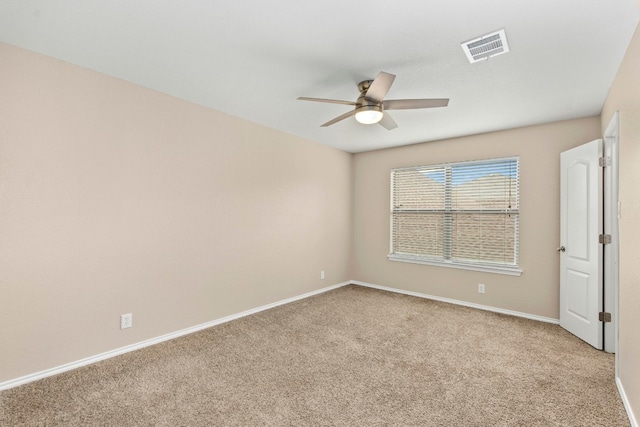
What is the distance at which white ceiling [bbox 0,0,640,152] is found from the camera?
172cm

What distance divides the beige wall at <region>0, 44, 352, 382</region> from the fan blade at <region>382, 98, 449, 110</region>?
2001mm

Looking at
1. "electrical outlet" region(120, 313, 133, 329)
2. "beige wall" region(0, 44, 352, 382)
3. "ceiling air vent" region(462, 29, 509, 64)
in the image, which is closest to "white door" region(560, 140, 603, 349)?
"ceiling air vent" region(462, 29, 509, 64)

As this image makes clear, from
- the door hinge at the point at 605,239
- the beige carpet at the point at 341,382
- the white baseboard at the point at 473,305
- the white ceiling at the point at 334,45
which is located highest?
the white ceiling at the point at 334,45

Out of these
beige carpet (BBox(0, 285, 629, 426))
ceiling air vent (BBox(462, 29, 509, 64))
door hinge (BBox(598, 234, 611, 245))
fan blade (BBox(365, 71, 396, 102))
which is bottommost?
beige carpet (BBox(0, 285, 629, 426))

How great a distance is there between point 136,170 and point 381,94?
227cm

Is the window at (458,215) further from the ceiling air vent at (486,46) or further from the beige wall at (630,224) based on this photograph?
the ceiling air vent at (486,46)

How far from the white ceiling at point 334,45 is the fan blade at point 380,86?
244mm

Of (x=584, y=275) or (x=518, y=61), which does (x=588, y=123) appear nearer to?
(x=584, y=275)

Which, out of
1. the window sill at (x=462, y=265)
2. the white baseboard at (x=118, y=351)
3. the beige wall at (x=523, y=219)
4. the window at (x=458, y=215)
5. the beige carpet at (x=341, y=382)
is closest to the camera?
the beige carpet at (x=341, y=382)

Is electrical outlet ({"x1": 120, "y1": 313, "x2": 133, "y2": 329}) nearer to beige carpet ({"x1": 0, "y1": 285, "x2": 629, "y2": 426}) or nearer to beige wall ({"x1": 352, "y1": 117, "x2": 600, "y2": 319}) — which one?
beige carpet ({"x1": 0, "y1": 285, "x2": 629, "y2": 426})

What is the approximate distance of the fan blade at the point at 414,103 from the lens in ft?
7.40

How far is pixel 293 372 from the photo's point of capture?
2412 millimetres

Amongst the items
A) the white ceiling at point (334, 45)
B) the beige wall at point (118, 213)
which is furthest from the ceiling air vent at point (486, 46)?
the beige wall at point (118, 213)

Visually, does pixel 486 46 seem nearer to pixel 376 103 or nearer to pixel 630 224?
pixel 376 103
